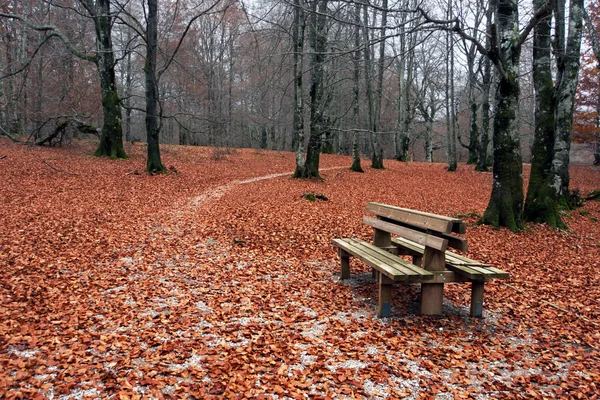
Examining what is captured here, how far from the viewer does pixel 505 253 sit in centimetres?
658

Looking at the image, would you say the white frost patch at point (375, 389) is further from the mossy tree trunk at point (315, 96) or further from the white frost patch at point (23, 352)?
the mossy tree trunk at point (315, 96)

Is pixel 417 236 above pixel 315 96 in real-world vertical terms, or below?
below

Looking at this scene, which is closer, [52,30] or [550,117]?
[550,117]

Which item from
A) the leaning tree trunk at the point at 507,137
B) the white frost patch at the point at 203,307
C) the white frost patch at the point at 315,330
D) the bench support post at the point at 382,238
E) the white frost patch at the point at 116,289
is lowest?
the white frost patch at the point at 315,330

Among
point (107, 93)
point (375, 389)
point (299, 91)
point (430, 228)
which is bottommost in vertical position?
point (375, 389)

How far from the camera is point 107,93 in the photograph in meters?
15.8

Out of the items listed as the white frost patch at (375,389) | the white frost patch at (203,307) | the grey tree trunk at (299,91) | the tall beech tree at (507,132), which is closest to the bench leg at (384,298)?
the white frost patch at (375,389)

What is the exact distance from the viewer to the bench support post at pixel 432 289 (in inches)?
157

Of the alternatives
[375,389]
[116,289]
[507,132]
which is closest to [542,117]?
[507,132]

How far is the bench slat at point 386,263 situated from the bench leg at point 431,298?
0.74 feet

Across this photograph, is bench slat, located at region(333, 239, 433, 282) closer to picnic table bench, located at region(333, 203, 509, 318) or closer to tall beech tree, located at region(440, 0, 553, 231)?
picnic table bench, located at region(333, 203, 509, 318)

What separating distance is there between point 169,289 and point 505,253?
18.1ft

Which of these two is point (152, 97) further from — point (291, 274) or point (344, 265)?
point (344, 265)

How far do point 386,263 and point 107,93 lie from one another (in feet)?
51.0
